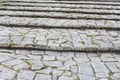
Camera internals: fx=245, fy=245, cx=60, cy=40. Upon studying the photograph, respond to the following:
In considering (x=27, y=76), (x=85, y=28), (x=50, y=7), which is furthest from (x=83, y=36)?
(x=50, y=7)

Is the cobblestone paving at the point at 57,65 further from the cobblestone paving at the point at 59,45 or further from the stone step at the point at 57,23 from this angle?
the stone step at the point at 57,23

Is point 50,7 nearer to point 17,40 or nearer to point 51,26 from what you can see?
point 51,26

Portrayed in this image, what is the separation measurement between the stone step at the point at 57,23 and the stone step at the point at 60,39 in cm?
44

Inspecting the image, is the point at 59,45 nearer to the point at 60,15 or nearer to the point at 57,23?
the point at 57,23

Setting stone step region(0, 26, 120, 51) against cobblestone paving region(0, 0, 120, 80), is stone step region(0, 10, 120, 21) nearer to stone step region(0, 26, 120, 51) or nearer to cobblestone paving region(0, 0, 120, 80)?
cobblestone paving region(0, 0, 120, 80)

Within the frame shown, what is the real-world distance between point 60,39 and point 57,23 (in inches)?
74.3

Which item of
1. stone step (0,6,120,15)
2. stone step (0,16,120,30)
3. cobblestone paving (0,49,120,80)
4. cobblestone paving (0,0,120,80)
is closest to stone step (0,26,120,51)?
cobblestone paving (0,0,120,80)

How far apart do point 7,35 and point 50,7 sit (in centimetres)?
479

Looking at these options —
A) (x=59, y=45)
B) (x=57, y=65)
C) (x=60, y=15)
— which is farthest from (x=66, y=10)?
(x=57, y=65)

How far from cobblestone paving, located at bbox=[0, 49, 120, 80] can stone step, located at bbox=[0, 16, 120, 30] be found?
2.38 metres

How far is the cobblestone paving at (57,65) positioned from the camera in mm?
4453

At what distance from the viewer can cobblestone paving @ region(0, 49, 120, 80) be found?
445 centimetres

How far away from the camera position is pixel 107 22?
866 centimetres

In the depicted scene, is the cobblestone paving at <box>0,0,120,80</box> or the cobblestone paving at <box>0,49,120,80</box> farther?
the cobblestone paving at <box>0,0,120,80</box>
